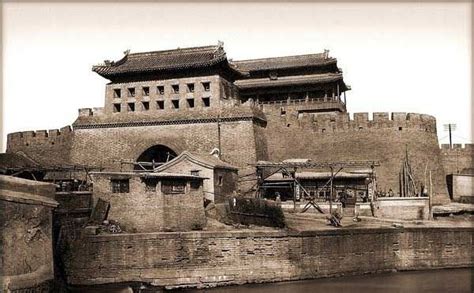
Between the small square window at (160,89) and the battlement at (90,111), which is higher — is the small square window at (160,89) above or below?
above

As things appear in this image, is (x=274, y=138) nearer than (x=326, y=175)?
No

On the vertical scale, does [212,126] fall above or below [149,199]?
above

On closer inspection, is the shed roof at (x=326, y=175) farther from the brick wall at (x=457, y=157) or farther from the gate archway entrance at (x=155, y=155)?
the brick wall at (x=457, y=157)

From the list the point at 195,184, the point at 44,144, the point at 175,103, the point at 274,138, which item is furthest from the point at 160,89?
the point at 195,184

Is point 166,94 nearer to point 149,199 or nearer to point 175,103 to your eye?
point 175,103

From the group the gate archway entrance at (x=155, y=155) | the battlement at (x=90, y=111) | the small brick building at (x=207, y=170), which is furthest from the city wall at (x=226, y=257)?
the battlement at (x=90, y=111)

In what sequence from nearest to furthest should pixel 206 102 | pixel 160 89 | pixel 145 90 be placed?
pixel 206 102 → pixel 160 89 → pixel 145 90

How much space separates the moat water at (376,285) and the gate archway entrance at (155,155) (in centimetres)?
978

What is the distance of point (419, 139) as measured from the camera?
26609mm

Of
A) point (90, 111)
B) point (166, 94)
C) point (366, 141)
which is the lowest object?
point (366, 141)

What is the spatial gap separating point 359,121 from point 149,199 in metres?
11.7

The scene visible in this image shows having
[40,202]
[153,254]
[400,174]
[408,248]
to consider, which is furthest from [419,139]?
[40,202]

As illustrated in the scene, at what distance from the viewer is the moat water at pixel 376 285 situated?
55.0ft

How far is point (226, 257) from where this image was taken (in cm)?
1741
